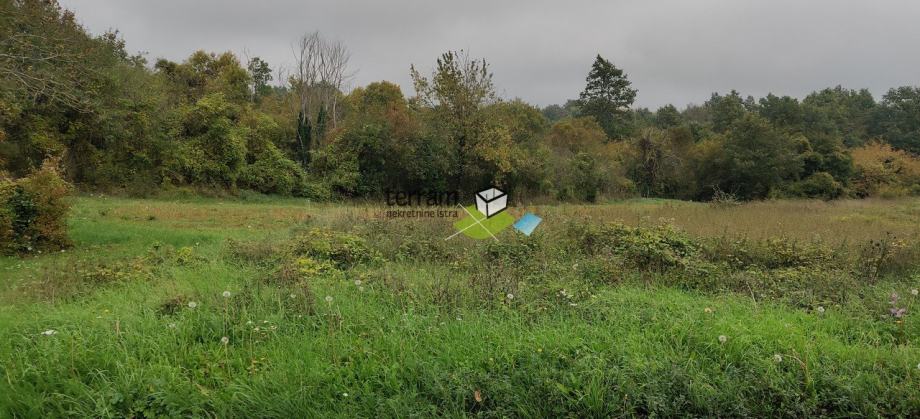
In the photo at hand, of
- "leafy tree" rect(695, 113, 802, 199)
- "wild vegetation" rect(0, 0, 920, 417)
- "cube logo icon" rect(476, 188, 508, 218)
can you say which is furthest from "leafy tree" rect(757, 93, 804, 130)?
"cube logo icon" rect(476, 188, 508, 218)

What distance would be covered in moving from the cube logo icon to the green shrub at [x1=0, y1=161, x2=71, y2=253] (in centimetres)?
764

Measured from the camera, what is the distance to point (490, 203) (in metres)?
9.41

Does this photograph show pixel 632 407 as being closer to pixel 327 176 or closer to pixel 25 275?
pixel 25 275

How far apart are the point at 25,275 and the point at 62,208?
2.49 metres

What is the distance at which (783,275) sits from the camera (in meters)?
5.24

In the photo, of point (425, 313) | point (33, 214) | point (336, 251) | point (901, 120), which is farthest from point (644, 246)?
point (901, 120)

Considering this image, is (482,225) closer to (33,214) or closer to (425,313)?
(425,313)

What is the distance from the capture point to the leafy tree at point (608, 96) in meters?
42.7

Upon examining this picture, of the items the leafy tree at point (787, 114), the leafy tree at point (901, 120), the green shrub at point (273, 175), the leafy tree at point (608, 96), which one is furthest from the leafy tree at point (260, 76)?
the leafy tree at point (901, 120)

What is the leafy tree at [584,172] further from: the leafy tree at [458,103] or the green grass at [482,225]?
the green grass at [482,225]

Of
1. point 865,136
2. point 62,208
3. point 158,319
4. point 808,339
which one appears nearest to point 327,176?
point 62,208

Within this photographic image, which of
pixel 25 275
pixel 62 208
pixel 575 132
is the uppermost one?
pixel 575 132

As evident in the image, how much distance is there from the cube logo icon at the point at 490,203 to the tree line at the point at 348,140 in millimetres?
7259

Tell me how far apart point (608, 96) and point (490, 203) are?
125 feet
